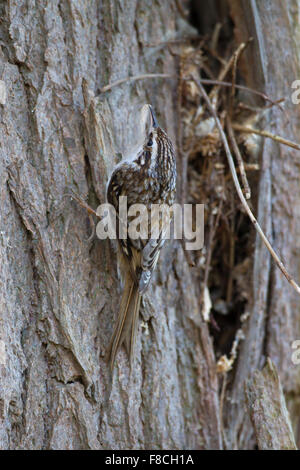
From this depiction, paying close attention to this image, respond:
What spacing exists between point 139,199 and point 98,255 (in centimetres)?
29

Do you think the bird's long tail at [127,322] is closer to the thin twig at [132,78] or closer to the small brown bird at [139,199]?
the small brown bird at [139,199]

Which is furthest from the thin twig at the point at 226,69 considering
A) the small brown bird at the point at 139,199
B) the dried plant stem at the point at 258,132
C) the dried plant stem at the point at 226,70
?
the small brown bird at the point at 139,199

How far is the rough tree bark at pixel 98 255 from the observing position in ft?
6.05

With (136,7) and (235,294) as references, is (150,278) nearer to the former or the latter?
(235,294)

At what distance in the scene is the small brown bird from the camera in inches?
79.7

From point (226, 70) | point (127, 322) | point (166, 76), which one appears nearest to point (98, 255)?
point (127, 322)

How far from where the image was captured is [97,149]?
205 centimetres

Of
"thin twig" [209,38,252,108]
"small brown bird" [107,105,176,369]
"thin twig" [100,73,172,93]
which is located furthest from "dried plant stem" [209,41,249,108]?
"small brown bird" [107,105,176,369]

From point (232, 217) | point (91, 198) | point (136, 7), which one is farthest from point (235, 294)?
point (136, 7)

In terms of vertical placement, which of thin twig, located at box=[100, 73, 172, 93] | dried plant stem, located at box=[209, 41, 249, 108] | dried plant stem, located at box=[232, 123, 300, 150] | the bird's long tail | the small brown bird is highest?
dried plant stem, located at box=[209, 41, 249, 108]

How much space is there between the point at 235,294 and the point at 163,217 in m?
0.66

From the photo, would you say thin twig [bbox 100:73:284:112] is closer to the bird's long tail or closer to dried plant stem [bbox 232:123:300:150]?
dried plant stem [bbox 232:123:300:150]

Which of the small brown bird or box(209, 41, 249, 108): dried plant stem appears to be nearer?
the small brown bird

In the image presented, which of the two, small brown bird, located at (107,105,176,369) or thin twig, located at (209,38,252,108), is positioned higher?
thin twig, located at (209,38,252,108)
